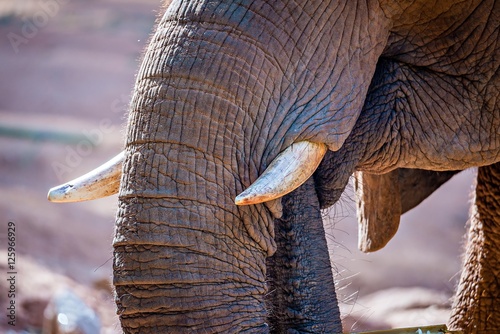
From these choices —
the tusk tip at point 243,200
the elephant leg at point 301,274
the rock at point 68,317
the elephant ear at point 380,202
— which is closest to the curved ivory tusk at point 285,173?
the tusk tip at point 243,200

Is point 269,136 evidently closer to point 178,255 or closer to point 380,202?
point 178,255

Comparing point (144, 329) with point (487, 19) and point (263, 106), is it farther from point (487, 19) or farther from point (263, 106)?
point (487, 19)

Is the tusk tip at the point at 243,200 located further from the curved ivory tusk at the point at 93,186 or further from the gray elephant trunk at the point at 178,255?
the curved ivory tusk at the point at 93,186

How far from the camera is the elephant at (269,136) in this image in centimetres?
281

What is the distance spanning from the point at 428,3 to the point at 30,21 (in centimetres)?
1316

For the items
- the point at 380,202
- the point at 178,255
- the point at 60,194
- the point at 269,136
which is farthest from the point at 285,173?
the point at 380,202

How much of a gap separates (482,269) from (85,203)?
6.39m

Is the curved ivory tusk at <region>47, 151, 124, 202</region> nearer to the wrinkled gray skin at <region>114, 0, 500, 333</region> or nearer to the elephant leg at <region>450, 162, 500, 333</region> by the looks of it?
the wrinkled gray skin at <region>114, 0, 500, 333</region>

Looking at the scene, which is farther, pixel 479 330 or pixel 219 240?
pixel 479 330

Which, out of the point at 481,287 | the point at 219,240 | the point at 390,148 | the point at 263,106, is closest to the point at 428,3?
the point at 390,148

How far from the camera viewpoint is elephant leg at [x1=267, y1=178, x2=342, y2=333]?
135 inches

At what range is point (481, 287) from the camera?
178 inches

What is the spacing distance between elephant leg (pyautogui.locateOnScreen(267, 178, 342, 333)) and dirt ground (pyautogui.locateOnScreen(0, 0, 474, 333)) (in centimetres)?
55

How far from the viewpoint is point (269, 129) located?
298 cm
